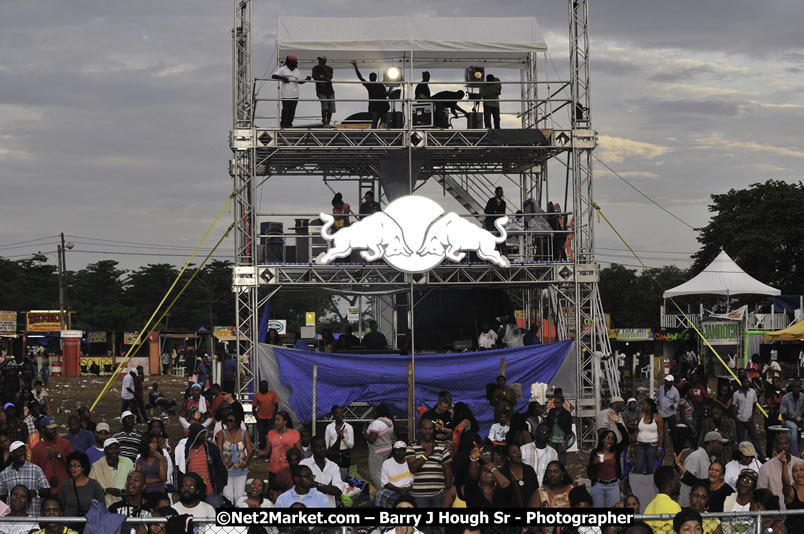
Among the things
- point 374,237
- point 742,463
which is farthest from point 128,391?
point 742,463

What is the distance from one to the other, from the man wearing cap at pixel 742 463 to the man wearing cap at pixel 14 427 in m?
8.81

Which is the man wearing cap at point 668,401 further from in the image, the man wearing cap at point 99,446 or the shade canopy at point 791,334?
the shade canopy at point 791,334

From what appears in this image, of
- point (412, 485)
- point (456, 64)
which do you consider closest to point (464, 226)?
point (456, 64)

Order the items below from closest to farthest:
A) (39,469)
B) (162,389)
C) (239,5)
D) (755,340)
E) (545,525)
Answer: (545,525)
(39,469)
(239,5)
(162,389)
(755,340)

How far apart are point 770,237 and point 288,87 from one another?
4735 cm

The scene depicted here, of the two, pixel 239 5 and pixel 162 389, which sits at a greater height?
pixel 239 5

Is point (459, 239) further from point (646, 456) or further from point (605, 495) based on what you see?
point (605, 495)

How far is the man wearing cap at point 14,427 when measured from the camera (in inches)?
529

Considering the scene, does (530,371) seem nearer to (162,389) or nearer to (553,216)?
(553,216)

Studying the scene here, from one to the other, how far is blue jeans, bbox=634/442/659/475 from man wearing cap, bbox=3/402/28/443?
8212mm

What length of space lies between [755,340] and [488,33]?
25.9 m

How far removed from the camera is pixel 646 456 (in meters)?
14.1

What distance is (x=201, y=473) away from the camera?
11.9m

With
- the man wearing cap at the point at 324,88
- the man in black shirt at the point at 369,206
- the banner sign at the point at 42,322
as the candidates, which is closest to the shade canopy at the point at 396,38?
the man wearing cap at the point at 324,88
